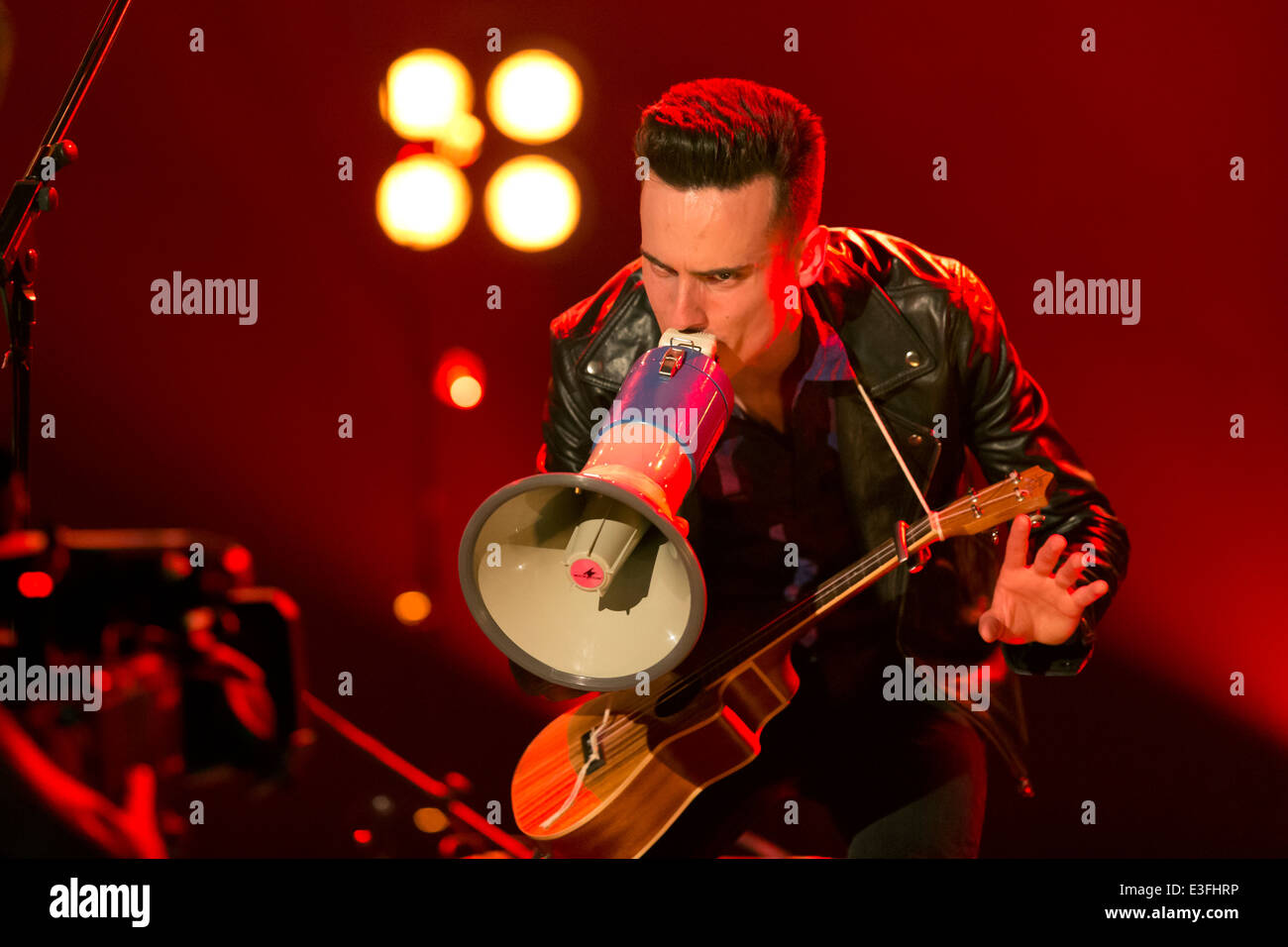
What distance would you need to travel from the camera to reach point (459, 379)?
252cm

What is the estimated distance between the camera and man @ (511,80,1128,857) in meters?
1.94

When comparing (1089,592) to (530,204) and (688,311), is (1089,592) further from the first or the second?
(530,204)

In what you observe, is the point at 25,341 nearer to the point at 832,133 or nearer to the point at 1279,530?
the point at 832,133

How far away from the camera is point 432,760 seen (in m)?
2.53

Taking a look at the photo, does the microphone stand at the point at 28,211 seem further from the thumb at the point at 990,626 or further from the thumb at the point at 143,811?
the thumb at the point at 990,626

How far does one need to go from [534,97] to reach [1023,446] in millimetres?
1257

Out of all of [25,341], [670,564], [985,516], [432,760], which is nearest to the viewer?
[670,564]

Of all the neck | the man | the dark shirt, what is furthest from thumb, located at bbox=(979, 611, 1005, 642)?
the neck

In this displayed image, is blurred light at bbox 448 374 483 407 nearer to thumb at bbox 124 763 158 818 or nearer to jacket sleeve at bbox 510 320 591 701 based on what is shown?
jacket sleeve at bbox 510 320 591 701

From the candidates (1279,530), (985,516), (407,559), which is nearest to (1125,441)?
(1279,530)

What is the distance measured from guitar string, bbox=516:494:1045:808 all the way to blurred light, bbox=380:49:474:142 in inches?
50.3

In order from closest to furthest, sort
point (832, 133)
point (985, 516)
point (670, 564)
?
1. point (670, 564)
2. point (985, 516)
3. point (832, 133)

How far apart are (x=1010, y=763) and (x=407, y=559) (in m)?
1.35
